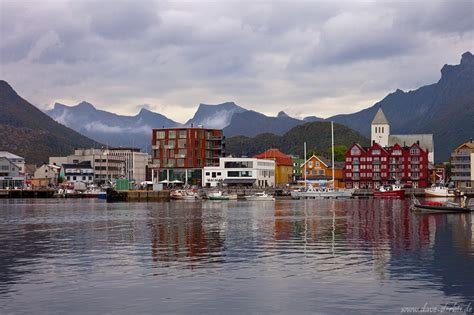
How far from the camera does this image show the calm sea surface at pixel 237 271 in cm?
2883

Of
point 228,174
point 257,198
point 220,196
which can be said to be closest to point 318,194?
point 257,198

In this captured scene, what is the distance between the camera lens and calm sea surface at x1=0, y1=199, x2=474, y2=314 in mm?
28828

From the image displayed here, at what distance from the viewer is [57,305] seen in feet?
94.6

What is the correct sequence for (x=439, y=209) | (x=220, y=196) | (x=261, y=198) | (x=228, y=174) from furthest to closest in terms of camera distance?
(x=228, y=174)
(x=220, y=196)
(x=261, y=198)
(x=439, y=209)

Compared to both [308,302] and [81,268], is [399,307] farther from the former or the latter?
[81,268]

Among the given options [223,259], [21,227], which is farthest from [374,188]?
[223,259]

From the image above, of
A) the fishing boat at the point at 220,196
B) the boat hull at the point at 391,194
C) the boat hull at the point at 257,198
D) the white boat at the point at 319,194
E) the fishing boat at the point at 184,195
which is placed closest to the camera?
the boat hull at the point at 257,198

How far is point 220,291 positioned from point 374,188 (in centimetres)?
16921

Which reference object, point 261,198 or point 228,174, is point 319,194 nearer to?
point 261,198

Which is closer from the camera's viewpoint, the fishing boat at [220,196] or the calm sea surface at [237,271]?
the calm sea surface at [237,271]

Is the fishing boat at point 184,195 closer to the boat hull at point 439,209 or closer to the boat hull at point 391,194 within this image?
the boat hull at point 391,194

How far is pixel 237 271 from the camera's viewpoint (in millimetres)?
37062

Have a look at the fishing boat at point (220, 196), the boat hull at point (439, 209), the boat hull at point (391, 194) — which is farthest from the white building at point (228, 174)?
the boat hull at point (439, 209)

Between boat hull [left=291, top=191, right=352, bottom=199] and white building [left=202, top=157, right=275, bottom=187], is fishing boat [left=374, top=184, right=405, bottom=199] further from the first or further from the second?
white building [left=202, top=157, right=275, bottom=187]
